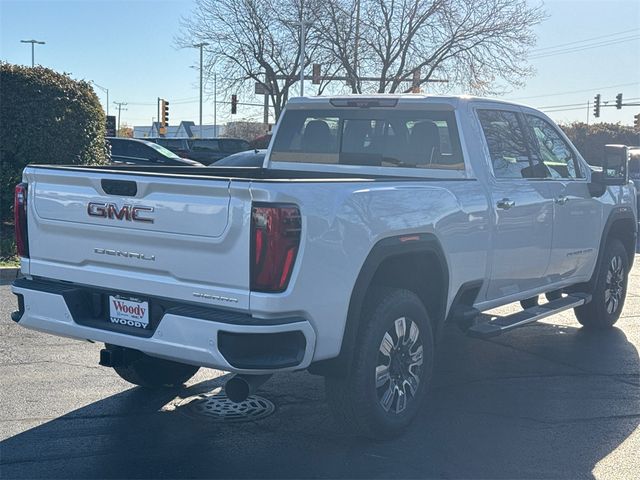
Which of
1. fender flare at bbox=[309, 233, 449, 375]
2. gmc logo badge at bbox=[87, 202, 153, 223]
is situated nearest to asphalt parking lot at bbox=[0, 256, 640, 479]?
fender flare at bbox=[309, 233, 449, 375]

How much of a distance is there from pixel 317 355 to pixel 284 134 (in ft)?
9.61

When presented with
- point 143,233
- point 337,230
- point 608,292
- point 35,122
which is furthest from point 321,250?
point 35,122

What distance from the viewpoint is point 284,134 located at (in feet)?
22.5

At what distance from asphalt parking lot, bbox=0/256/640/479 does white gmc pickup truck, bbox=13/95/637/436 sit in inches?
12.2

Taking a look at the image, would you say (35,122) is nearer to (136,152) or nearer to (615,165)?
(615,165)

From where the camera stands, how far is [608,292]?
8.15 metres

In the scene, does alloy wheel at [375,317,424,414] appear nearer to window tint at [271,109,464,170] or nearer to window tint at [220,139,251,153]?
window tint at [271,109,464,170]

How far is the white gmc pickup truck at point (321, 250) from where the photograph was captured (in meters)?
4.15

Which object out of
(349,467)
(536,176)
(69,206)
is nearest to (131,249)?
(69,206)

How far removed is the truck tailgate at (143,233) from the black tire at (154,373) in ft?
3.50

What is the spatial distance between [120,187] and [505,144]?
10.3 feet

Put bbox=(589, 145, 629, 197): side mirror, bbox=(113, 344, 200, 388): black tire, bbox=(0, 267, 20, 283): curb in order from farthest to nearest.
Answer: bbox=(0, 267, 20, 283): curb → bbox=(589, 145, 629, 197): side mirror → bbox=(113, 344, 200, 388): black tire

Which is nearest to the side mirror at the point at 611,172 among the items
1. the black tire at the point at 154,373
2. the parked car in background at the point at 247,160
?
the black tire at the point at 154,373

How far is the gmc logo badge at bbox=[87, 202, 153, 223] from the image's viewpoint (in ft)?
14.6
